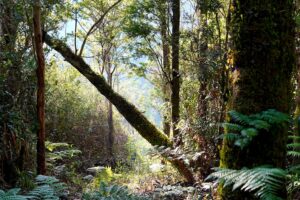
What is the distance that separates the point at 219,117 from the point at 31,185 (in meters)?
2.86

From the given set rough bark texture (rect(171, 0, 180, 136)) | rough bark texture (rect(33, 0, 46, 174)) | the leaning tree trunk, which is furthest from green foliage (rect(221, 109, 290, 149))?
rough bark texture (rect(171, 0, 180, 136))

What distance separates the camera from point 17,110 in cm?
546

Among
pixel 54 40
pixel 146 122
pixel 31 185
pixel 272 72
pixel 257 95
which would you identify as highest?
pixel 54 40

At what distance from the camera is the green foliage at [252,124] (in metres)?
1.91

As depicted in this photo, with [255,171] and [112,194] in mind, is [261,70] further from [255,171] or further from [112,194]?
[112,194]

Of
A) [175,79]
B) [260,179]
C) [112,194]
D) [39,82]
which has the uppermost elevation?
[175,79]

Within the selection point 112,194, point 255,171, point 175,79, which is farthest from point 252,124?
point 175,79

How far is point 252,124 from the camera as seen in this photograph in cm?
196

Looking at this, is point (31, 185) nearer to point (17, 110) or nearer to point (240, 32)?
point (17, 110)

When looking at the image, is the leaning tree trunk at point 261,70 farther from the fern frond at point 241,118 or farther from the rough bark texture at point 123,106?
the rough bark texture at point 123,106

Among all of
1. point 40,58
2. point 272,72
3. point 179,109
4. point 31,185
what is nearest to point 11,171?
point 31,185

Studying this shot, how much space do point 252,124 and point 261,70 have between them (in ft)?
1.42

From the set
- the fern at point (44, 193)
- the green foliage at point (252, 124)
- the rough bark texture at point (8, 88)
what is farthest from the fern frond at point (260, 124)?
the rough bark texture at point (8, 88)

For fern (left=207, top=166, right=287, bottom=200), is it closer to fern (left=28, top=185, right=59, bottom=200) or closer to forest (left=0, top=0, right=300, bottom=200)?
forest (left=0, top=0, right=300, bottom=200)
